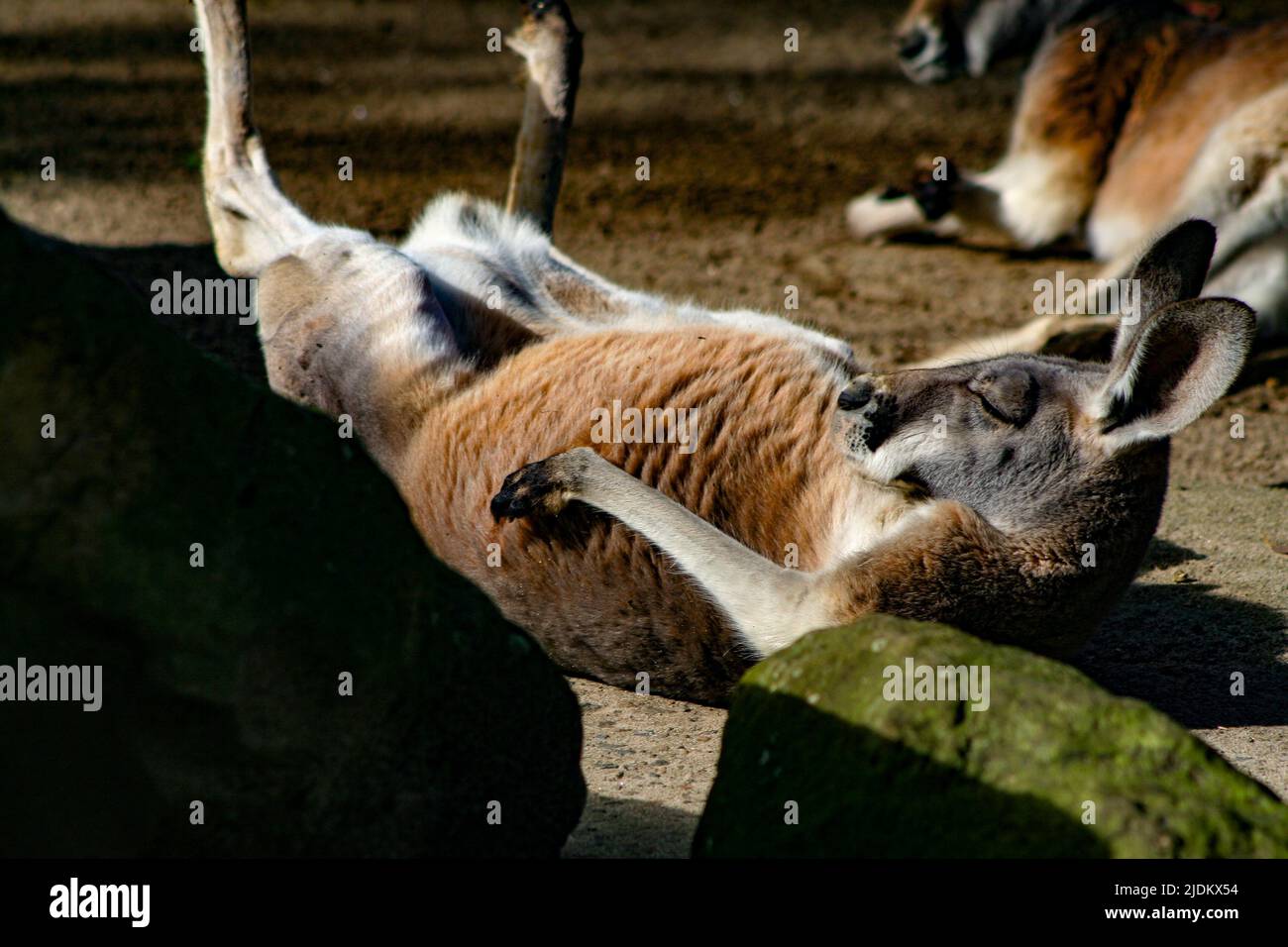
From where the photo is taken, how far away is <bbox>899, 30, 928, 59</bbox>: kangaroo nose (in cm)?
739

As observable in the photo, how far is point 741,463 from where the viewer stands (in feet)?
12.2

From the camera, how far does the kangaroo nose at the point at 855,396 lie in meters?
3.58

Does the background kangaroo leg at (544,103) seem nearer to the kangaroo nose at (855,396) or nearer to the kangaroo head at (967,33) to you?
the kangaroo nose at (855,396)

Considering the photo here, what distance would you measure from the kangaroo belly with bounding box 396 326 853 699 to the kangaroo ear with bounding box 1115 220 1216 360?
77 centimetres

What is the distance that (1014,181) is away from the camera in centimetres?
707

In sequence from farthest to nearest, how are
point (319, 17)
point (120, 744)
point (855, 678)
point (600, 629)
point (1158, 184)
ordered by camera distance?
point (319, 17)
point (1158, 184)
point (600, 629)
point (855, 678)
point (120, 744)

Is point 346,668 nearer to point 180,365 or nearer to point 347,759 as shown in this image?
point 347,759

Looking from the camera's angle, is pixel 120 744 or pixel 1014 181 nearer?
pixel 120 744

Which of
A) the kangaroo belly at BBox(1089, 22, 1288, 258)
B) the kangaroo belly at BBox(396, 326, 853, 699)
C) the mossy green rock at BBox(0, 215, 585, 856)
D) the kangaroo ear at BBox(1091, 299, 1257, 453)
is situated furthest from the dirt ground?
the kangaroo ear at BBox(1091, 299, 1257, 453)

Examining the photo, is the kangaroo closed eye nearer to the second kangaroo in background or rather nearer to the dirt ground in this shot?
the dirt ground

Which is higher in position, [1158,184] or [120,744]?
[1158,184]
